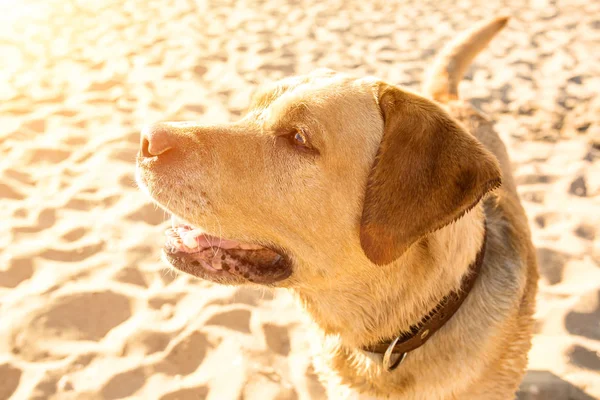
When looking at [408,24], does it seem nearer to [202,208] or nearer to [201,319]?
[201,319]

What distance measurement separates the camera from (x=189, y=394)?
3.20 meters

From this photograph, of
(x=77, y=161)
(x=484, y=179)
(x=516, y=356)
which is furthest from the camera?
→ (x=77, y=161)

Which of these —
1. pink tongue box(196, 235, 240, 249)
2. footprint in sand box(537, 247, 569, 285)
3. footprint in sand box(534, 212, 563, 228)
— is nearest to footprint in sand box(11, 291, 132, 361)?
pink tongue box(196, 235, 240, 249)

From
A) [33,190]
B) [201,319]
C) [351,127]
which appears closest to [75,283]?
[201,319]

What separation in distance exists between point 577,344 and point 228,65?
5124mm

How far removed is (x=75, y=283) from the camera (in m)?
3.83

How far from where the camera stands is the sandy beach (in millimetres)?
3371

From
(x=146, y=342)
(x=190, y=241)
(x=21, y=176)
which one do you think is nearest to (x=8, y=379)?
(x=146, y=342)

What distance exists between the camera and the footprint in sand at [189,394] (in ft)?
10.4

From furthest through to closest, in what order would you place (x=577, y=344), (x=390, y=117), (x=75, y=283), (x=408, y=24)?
(x=408, y=24) → (x=75, y=283) → (x=577, y=344) → (x=390, y=117)

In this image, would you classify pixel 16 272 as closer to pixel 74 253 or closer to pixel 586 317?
pixel 74 253

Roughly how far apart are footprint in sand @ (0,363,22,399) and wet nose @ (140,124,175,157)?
1748 mm

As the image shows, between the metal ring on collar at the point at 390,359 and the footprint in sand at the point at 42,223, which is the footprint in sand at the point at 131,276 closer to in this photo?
the footprint in sand at the point at 42,223

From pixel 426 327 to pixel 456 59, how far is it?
233 cm
